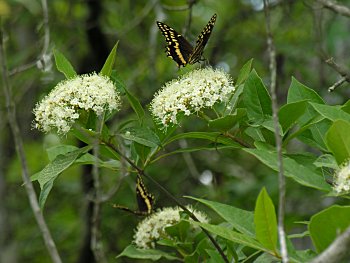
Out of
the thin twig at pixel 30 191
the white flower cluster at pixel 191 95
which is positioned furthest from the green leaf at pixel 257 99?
Result: the thin twig at pixel 30 191

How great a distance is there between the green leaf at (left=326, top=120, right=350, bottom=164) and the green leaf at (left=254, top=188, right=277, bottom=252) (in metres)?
0.26

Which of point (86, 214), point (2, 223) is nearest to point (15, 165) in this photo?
point (2, 223)

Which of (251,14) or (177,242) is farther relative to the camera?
(251,14)

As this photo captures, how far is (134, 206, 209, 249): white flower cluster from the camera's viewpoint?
7.87 feet

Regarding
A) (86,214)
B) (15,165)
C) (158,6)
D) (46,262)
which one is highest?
(158,6)

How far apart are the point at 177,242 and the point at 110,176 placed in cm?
292

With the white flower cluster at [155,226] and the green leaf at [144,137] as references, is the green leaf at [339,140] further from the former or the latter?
the white flower cluster at [155,226]

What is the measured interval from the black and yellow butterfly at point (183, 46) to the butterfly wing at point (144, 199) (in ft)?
1.62

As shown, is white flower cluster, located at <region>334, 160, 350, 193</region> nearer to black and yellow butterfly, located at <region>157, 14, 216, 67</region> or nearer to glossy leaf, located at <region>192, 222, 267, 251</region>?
glossy leaf, located at <region>192, 222, 267, 251</region>

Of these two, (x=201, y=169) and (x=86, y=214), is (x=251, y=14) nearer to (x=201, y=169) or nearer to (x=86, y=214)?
(x=201, y=169)

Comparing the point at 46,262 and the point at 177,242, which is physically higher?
the point at 177,242

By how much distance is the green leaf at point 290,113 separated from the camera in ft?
6.22

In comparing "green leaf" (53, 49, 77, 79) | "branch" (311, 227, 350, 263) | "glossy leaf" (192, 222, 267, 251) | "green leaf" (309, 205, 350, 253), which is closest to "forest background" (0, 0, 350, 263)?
"green leaf" (53, 49, 77, 79)

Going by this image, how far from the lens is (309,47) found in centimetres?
519
